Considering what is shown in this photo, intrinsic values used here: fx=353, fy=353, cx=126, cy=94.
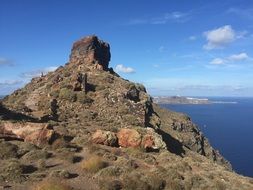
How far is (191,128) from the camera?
88.2 meters

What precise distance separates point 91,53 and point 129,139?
60.3m

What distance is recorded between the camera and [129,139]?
34.2m

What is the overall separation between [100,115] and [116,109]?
14.6 ft

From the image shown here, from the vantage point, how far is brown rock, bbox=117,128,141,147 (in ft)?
112

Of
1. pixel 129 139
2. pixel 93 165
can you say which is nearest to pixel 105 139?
pixel 129 139

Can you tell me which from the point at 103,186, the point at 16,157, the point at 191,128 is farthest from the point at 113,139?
the point at 191,128

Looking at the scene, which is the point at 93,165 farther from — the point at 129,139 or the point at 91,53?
the point at 91,53

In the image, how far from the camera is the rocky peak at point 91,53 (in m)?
91.8

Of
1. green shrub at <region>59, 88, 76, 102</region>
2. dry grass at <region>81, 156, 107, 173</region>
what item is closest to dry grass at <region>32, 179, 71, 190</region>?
dry grass at <region>81, 156, 107, 173</region>

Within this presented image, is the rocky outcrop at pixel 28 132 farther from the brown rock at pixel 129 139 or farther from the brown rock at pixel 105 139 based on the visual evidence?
the brown rock at pixel 129 139

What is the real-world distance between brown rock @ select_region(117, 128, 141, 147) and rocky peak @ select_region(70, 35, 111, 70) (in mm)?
55415

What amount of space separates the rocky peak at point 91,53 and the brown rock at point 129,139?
55415mm

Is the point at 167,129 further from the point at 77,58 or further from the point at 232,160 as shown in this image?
the point at 232,160

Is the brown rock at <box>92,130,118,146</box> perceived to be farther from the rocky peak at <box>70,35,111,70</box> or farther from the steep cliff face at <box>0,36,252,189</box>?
the rocky peak at <box>70,35,111,70</box>
